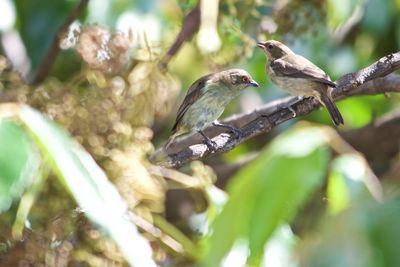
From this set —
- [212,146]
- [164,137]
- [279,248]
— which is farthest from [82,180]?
[164,137]

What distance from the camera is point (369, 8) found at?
498cm

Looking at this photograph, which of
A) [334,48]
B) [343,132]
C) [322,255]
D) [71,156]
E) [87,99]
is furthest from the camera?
[334,48]

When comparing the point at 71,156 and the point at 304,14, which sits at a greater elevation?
the point at 71,156

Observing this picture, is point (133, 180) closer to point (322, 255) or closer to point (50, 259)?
point (50, 259)

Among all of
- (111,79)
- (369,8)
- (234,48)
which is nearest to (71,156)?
(111,79)

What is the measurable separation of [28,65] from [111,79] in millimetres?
1720

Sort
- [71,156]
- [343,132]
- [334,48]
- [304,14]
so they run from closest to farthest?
[71,156] → [304,14] → [343,132] → [334,48]

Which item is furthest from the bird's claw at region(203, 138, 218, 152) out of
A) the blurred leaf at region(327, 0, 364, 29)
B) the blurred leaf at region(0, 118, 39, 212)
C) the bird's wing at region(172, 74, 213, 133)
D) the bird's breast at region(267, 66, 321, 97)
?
the blurred leaf at region(0, 118, 39, 212)

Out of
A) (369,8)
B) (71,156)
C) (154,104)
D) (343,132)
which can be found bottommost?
(343,132)

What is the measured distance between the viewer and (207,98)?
4789 mm

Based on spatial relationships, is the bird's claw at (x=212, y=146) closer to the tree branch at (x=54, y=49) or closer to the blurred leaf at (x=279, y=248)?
the blurred leaf at (x=279, y=248)

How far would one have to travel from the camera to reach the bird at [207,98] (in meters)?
4.58

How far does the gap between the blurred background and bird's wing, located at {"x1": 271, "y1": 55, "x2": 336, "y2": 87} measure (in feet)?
0.56

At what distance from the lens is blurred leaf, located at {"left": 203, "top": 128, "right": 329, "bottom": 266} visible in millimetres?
1301
